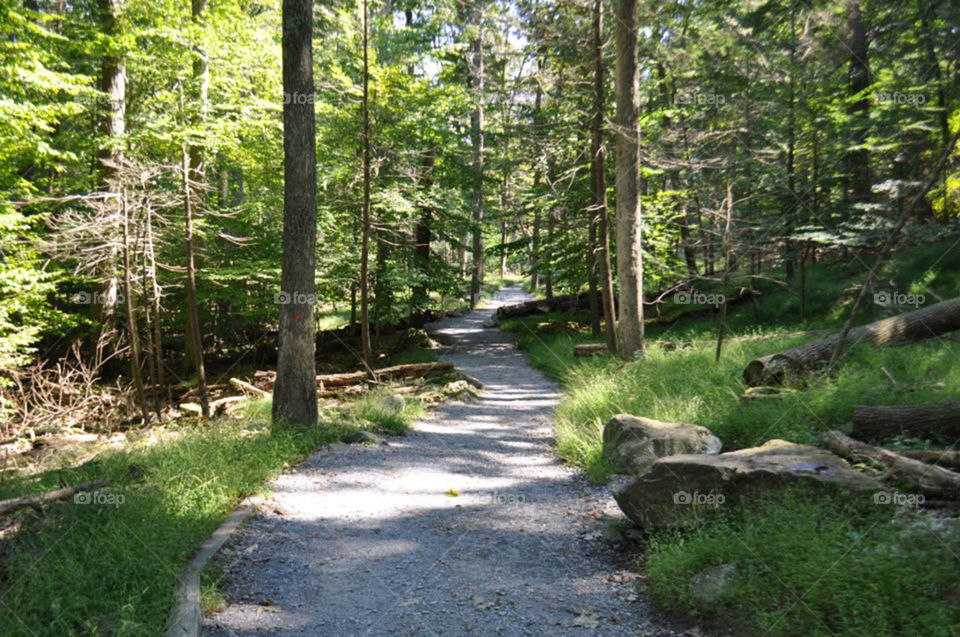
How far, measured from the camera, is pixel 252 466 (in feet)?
21.2

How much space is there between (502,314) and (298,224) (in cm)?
1578

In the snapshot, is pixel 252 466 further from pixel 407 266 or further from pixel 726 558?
pixel 407 266

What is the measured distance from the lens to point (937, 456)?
14.9 feet

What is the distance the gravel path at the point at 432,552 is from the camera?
3.81 m

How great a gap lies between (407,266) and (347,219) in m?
2.13

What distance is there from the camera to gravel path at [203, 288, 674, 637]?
3807mm

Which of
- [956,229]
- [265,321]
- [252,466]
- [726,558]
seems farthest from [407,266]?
[726,558]
